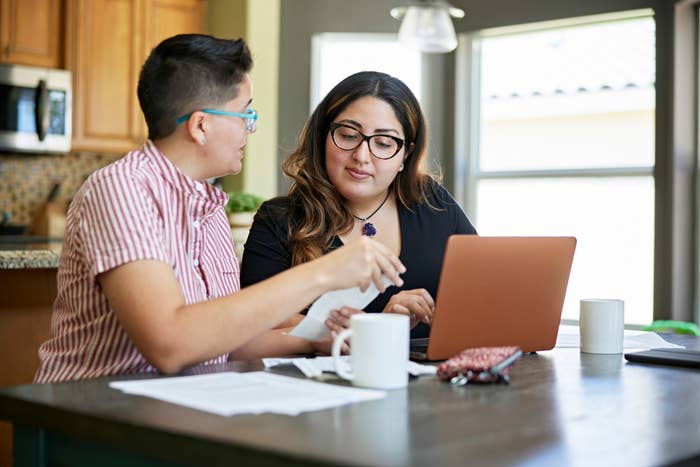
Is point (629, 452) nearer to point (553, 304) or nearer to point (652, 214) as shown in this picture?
point (553, 304)

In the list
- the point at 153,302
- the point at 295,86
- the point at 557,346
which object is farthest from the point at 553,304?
the point at 295,86

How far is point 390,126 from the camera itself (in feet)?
7.43

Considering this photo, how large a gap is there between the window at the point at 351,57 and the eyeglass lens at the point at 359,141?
11.5ft

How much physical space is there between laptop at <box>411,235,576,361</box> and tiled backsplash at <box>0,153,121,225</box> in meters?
4.20

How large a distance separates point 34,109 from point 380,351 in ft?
14.3

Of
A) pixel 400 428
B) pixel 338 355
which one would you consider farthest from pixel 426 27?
pixel 400 428

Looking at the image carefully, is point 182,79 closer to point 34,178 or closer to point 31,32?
point 31,32

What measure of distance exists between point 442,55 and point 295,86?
989 mm

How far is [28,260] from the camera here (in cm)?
277

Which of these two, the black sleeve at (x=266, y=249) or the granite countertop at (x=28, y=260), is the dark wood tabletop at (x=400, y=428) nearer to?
the black sleeve at (x=266, y=249)

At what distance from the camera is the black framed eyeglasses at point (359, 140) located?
2.22m

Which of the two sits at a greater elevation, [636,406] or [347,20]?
[347,20]

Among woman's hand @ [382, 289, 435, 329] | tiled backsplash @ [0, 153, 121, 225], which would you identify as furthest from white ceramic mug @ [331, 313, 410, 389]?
tiled backsplash @ [0, 153, 121, 225]

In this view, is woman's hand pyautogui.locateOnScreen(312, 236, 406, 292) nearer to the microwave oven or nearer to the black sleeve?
the black sleeve
